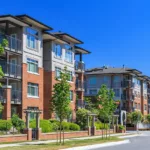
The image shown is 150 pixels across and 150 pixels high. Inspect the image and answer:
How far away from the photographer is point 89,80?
8494cm

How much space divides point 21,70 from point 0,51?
23.1 m

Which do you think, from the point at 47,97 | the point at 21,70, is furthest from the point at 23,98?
the point at 47,97

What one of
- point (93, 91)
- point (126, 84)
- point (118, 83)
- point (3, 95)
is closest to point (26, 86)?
point (3, 95)

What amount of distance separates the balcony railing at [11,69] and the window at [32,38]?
340 cm

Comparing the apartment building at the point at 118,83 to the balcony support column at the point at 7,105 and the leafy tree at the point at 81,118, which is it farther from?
the balcony support column at the point at 7,105

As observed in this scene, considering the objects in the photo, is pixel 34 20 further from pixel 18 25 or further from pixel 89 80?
pixel 89 80

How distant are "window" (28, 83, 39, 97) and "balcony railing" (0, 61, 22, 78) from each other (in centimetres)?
270

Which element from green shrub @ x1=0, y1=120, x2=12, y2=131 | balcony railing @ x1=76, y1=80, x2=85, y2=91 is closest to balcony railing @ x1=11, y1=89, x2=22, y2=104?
green shrub @ x1=0, y1=120, x2=12, y2=131

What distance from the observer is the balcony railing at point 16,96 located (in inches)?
1601

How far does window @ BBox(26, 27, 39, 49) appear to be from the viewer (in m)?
43.7

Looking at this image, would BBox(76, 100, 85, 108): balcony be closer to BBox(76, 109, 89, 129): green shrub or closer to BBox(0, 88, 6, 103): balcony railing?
BBox(76, 109, 89, 129): green shrub

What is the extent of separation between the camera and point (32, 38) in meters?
44.7

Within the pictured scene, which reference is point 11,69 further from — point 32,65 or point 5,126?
point 5,126

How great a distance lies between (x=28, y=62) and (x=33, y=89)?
3363 millimetres
